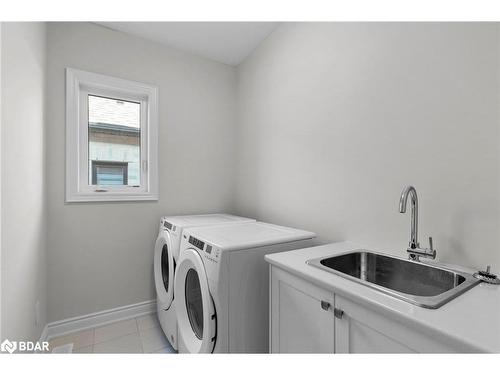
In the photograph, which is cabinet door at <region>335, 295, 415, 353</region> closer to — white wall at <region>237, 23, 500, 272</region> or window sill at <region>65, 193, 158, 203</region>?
white wall at <region>237, 23, 500, 272</region>

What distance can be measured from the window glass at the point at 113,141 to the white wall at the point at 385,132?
4.17ft

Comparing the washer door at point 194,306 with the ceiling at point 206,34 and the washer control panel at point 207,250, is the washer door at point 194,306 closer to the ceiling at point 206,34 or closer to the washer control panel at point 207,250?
the washer control panel at point 207,250

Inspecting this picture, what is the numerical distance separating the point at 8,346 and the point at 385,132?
2098mm

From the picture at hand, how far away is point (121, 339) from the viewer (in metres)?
1.86

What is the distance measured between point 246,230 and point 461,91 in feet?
4.38

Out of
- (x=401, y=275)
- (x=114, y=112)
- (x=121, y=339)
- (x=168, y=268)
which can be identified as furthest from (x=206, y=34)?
(x=121, y=339)

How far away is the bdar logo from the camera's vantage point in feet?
3.29

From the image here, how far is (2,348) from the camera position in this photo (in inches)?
39.3

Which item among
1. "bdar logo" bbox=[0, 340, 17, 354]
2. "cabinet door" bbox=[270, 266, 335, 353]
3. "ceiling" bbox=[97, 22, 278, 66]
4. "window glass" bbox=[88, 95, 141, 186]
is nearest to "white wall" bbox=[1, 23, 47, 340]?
"bdar logo" bbox=[0, 340, 17, 354]

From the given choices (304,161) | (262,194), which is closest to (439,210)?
(304,161)

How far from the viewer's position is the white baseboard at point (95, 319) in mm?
1870

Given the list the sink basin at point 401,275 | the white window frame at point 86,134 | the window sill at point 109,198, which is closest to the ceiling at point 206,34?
the white window frame at point 86,134

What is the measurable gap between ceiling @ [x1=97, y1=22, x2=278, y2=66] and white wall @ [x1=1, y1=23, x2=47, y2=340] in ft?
2.38

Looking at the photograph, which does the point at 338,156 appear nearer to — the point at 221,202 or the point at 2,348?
the point at 221,202
